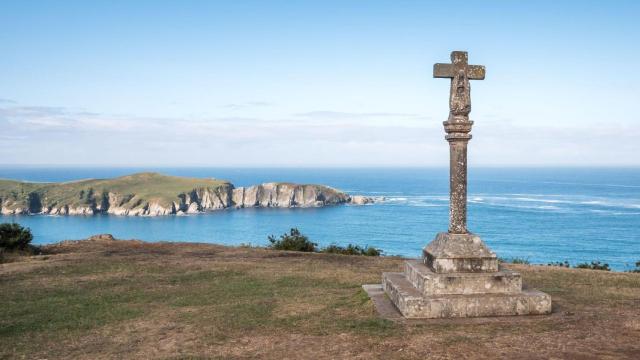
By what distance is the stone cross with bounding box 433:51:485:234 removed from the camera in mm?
8938

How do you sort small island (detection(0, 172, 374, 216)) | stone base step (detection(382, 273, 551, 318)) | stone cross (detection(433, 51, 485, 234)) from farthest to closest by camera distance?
small island (detection(0, 172, 374, 216))
stone cross (detection(433, 51, 485, 234))
stone base step (detection(382, 273, 551, 318))

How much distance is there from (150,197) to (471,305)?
409 ft

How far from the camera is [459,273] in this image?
840 cm

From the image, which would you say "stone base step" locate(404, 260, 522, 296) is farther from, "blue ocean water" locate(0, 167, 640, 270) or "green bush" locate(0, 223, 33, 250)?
"blue ocean water" locate(0, 167, 640, 270)

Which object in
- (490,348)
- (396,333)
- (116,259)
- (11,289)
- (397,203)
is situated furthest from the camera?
(397,203)

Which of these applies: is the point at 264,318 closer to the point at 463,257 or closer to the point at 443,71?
the point at 463,257

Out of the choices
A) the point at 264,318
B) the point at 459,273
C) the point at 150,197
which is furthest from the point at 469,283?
the point at 150,197

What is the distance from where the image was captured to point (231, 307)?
931cm

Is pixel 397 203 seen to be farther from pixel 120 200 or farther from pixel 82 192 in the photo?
pixel 82 192

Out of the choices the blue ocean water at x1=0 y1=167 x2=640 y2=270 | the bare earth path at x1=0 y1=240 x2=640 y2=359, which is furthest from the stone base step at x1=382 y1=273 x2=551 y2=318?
the blue ocean water at x1=0 y1=167 x2=640 y2=270

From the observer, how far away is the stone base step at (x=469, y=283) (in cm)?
820

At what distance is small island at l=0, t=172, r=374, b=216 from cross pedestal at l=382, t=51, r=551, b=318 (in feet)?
382

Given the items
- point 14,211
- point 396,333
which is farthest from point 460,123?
point 14,211

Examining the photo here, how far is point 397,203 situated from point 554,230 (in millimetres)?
50757
